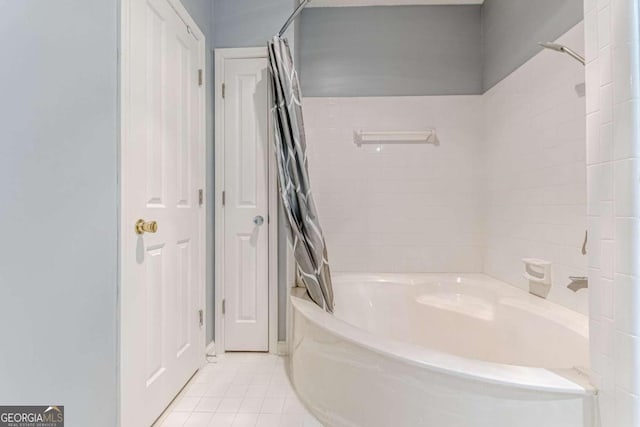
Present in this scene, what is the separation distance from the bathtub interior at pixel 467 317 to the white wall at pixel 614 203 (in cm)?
Answer: 51

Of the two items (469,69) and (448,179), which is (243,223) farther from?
(469,69)

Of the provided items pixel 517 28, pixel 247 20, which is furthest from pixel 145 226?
pixel 517 28

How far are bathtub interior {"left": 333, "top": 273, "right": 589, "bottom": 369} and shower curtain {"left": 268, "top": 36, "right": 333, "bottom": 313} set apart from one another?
19.3 inches

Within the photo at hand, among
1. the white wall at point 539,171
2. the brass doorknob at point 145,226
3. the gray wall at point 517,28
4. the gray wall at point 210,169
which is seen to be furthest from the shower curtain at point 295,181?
the gray wall at point 517,28

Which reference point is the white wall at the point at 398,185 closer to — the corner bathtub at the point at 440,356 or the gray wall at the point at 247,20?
the corner bathtub at the point at 440,356

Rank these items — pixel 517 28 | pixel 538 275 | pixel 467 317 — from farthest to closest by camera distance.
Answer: pixel 517 28 < pixel 467 317 < pixel 538 275

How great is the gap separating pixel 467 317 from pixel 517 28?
182cm

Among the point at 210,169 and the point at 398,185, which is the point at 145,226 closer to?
the point at 210,169

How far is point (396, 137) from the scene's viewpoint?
2.50 metres

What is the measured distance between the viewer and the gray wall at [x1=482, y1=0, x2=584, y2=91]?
1688 millimetres

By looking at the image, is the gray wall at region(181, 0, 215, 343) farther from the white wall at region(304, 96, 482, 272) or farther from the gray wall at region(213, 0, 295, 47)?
the white wall at region(304, 96, 482, 272)
